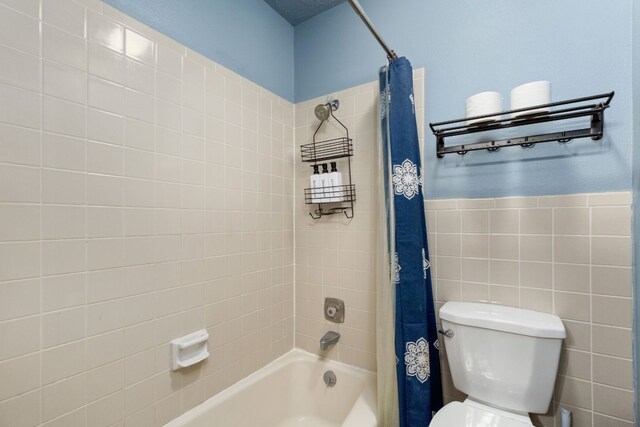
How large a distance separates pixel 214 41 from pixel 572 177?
68.0 inches

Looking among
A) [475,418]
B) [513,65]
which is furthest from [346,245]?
[513,65]

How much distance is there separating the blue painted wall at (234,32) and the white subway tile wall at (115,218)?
75 millimetres

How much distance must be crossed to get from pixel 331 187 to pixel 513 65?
3.37 ft

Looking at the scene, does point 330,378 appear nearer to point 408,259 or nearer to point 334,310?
point 334,310

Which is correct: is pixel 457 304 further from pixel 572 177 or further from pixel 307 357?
pixel 307 357

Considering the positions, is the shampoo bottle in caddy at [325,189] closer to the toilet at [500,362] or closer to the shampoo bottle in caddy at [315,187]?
the shampoo bottle in caddy at [315,187]

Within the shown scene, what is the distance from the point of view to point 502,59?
4.09 feet

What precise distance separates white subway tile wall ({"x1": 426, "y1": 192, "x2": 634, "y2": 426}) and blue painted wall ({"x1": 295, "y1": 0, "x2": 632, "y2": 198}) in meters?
0.08

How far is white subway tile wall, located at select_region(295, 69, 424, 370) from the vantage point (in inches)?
62.7

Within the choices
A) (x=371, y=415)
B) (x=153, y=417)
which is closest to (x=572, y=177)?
(x=371, y=415)

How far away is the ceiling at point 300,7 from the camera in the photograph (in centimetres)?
168

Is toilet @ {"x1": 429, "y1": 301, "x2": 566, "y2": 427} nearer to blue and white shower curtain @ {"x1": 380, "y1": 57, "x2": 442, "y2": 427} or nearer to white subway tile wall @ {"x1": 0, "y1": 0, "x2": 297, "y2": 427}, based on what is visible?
blue and white shower curtain @ {"x1": 380, "y1": 57, "x2": 442, "y2": 427}

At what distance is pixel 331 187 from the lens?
1642mm

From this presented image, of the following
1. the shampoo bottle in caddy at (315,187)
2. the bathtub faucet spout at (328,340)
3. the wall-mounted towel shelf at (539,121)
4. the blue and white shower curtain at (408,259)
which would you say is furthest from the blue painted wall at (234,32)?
the bathtub faucet spout at (328,340)
